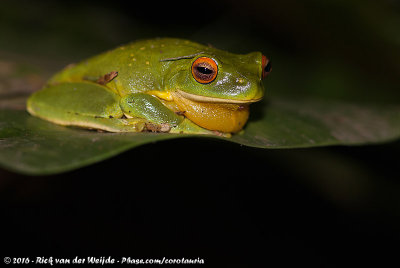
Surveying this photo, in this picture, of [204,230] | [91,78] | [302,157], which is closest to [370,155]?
[302,157]

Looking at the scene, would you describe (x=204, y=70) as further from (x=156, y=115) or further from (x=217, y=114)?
(x=156, y=115)

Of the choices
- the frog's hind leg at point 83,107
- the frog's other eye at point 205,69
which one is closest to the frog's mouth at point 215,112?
the frog's other eye at point 205,69

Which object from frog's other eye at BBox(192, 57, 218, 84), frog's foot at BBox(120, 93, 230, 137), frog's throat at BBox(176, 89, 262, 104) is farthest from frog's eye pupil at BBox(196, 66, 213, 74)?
frog's foot at BBox(120, 93, 230, 137)

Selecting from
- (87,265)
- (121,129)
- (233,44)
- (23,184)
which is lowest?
(87,265)

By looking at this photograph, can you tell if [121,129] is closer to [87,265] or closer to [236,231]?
[87,265]

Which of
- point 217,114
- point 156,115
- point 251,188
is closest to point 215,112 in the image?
point 217,114

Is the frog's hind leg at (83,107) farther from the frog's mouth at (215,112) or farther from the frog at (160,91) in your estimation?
the frog's mouth at (215,112)
